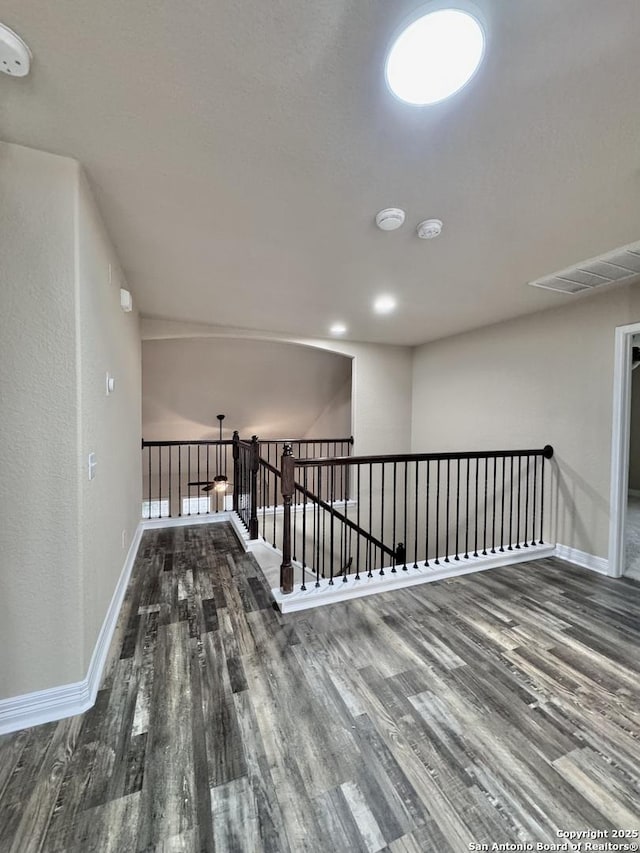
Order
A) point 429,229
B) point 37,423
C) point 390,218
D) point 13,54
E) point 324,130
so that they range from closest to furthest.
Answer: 1. point 13,54
2. point 324,130
3. point 37,423
4. point 390,218
5. point 429,229

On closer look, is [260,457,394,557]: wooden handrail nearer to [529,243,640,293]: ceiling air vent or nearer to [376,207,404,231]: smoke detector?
[376,207,404,231]: smoke detector

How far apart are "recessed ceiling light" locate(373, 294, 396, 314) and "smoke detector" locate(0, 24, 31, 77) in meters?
2.63

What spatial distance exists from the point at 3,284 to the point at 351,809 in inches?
96.7

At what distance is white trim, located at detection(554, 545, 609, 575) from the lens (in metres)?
3.07

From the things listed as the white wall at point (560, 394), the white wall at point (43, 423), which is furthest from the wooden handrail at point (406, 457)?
the white wall at point (43, 423)

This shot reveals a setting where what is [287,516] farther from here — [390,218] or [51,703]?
[390,218]

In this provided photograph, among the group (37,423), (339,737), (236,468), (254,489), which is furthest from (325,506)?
(37,423)

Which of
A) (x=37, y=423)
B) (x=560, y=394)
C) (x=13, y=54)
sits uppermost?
(x=13, y=54)

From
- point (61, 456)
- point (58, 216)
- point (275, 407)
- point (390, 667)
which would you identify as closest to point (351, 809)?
point (390, 667)

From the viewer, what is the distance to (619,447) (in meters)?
2.99

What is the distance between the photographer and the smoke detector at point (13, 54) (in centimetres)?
102

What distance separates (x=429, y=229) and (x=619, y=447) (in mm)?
2625

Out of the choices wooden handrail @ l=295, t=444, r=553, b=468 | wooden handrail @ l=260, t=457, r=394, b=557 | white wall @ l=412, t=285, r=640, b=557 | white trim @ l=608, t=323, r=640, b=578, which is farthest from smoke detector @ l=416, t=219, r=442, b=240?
white trim @ l=608, t=323, r=640, b=578

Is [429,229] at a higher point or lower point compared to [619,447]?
higher
